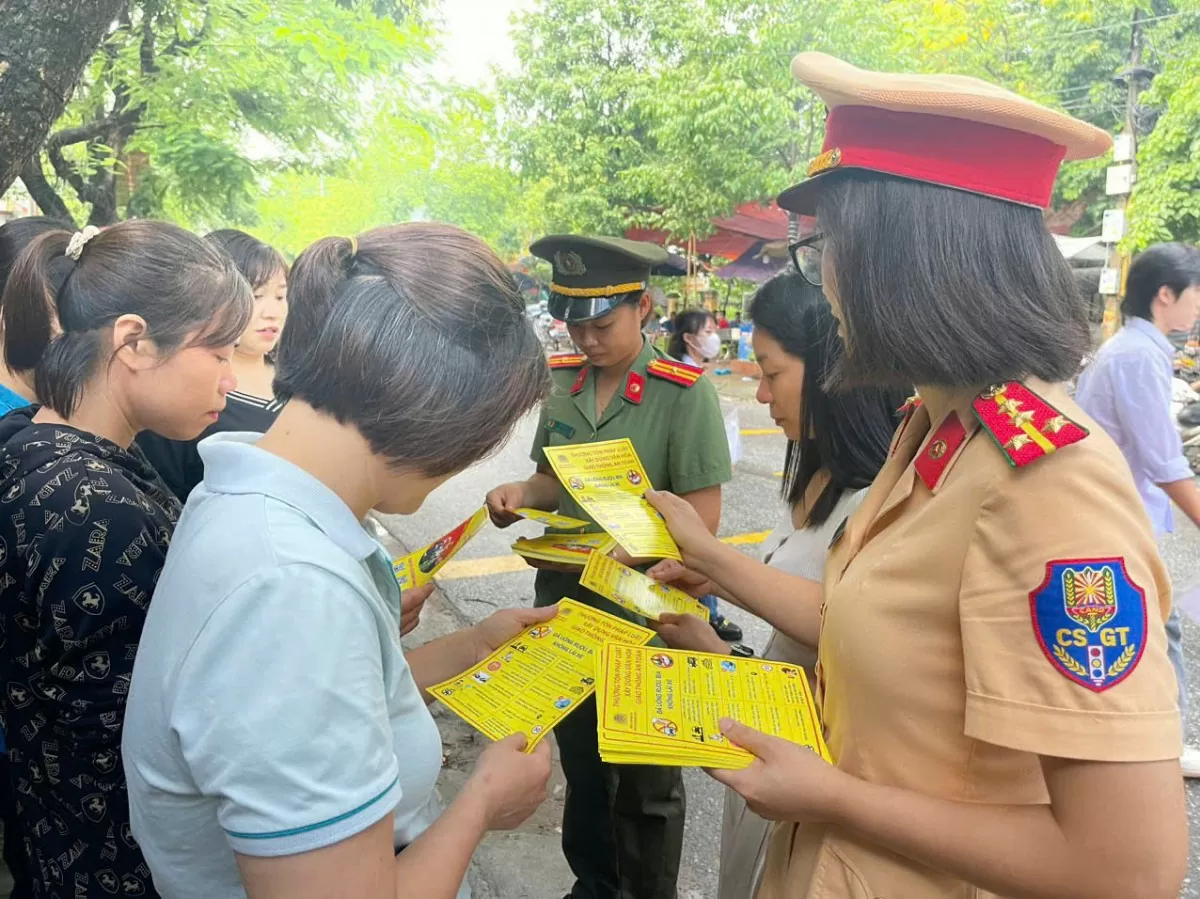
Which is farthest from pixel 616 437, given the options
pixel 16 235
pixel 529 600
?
pixel 529 600

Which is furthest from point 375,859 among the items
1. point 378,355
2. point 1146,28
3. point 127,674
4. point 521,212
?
point 521,212

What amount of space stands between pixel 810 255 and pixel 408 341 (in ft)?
2.23

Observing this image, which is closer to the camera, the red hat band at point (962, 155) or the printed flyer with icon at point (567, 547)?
the red hat band at point (962, 155)

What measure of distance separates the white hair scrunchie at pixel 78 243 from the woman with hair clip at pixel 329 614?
868mm

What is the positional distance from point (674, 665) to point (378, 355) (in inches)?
27.4

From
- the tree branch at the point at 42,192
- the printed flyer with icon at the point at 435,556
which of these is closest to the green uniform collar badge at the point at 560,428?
the printed flyer with icon at the point at 435,556

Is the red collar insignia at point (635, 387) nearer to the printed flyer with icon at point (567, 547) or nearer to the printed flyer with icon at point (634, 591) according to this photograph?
the printed flyer with icon at point (567, 547)

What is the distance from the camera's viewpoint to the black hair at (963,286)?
96cm

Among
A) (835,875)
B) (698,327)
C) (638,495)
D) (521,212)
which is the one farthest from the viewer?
(521,212)

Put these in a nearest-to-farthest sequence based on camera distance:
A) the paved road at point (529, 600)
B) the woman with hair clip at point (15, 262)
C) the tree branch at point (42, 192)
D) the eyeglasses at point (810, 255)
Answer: the eyeglasses at point (810, 255)
the woman with hair clip at point (15, 262)
the paved road at point (529, 600)
the tree branch at point (42, 192)

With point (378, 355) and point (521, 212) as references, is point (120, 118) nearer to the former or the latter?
point (378, 355)

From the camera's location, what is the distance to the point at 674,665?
128cm

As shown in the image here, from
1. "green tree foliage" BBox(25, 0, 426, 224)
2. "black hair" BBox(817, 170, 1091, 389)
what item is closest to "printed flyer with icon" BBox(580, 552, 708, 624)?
"black hair" BBox(817, 170, 1091, 389)

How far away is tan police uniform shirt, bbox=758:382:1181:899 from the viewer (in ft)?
2.65
